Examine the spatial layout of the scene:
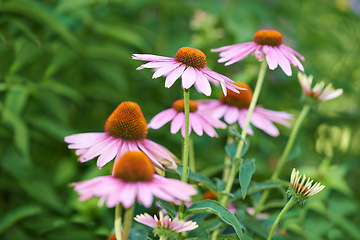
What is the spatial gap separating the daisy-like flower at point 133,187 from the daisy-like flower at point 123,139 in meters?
0.08

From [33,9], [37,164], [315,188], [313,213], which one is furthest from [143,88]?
[315,188]

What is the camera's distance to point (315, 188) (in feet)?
1.67

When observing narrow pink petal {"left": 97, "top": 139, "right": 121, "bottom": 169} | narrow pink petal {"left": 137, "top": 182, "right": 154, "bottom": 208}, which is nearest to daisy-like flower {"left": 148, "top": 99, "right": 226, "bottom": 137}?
narrow pink petal {"left": 97, "top": 139, "right": 121, "bottom": 169}

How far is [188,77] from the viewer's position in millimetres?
493

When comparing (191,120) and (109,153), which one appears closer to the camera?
(109,153)

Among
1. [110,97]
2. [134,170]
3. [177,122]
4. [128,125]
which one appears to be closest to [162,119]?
[177,122]

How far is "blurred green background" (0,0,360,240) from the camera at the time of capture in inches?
38.5

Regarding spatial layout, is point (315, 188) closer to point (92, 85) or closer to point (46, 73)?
point (46, 73)

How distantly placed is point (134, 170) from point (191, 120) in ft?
0.75

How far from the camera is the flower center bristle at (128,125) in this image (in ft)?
1.72

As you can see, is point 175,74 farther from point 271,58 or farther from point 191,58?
point 271,58

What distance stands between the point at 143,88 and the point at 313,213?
2.94ft

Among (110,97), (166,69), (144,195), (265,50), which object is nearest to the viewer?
(144,195)

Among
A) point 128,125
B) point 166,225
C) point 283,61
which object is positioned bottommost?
point 166,225
